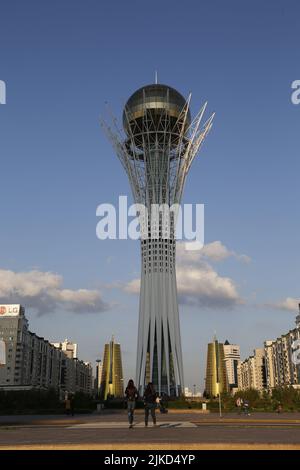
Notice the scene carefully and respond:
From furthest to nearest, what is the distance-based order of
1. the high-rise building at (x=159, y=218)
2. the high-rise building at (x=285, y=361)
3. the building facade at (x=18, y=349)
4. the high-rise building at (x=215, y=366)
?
the building facade at (x=18, y=349), the high-rise building at (x=285, y=361), the high-rise building at (x=215, y=366), the high-rise building at (x=159, y=218)

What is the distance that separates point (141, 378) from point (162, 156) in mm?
46454

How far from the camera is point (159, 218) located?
104 meters

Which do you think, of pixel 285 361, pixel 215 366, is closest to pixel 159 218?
pixel 215 366

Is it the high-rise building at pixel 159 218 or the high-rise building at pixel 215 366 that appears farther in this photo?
the high-rise building at pixel 215 366

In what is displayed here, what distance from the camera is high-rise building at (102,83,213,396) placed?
3962 inches

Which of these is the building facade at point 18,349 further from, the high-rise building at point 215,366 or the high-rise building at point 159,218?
the high-rise building at point 159,218

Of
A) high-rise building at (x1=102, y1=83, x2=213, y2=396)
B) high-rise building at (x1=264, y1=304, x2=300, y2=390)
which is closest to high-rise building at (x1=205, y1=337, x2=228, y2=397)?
high-rise building at (x1=264, y1=304, x2=300, y2=390)

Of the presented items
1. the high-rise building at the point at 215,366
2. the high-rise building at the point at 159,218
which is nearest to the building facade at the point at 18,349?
the high-rise building at the point at 215,366

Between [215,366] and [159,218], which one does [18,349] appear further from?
[159,218]

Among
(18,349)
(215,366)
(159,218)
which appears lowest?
(215,366)

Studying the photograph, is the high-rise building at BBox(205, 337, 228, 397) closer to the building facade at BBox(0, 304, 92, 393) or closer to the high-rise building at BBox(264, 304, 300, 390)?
the high-rise building at BBox(264, 304, 300, 390)

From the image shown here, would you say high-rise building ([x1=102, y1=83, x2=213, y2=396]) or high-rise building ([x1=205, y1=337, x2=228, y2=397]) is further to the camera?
high-rise building ([x1=205, y1=337, x2=228, y2=397])

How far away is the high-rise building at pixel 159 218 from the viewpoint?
100625 millimetres
